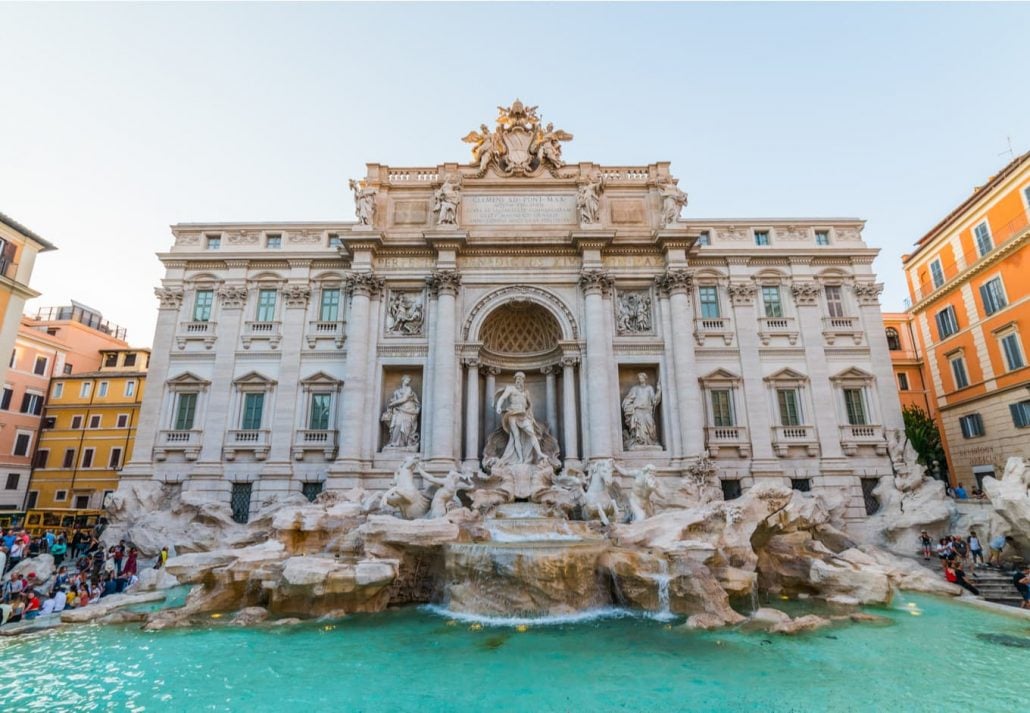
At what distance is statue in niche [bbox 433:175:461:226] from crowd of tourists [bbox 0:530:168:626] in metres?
15.0

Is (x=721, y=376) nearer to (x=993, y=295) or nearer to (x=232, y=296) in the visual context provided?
(x=993, y=295)

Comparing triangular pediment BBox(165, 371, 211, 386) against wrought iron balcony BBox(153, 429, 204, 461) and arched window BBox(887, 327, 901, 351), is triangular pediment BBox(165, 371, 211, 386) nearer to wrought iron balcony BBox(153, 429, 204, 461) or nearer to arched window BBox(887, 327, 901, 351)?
wrought iron balcony BBox(153, 429, 204, 461)

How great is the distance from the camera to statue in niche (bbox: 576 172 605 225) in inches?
811

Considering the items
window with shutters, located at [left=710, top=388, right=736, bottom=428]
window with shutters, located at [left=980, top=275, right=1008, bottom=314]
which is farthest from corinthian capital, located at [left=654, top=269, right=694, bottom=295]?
window with shutters, located at [left=980, top=275, right=1008, bottom=314]

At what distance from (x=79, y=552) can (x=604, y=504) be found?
18394mm

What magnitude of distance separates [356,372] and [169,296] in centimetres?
932

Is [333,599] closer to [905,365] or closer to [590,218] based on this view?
[590,218]

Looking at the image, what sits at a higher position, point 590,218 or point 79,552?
point 590,218

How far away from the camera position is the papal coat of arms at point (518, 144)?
21.7 m

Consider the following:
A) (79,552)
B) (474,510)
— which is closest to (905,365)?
(474,510)

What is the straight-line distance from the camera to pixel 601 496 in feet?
48.8

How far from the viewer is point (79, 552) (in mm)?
17812

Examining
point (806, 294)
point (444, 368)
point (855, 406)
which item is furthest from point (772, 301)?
point (444, 368)

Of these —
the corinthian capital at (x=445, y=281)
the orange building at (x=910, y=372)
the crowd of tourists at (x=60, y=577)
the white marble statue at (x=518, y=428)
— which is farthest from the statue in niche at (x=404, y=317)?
the orange building at (x=910, y=372)
